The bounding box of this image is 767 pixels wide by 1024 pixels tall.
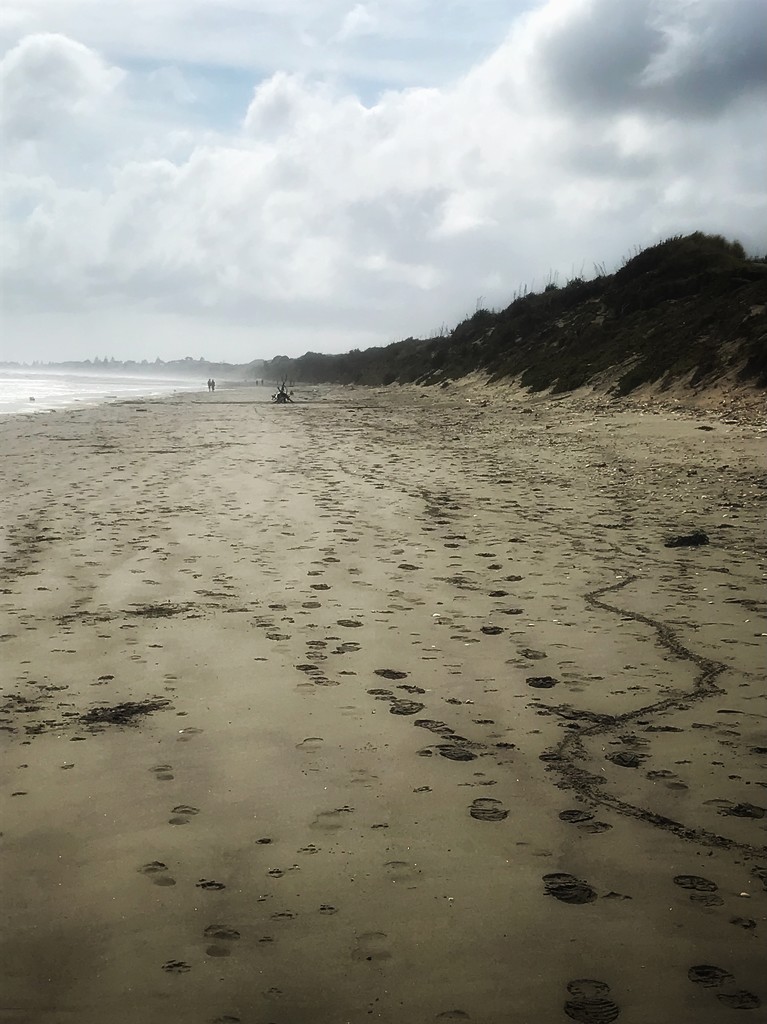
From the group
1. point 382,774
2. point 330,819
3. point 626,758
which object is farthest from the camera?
point 626,758

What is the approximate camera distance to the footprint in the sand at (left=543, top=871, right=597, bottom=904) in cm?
269

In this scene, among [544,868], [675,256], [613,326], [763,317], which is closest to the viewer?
[544,868]

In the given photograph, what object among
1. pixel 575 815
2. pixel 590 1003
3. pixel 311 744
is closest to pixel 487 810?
pixel 575 815

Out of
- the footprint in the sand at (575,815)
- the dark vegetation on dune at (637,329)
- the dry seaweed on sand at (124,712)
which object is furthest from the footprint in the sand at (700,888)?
the dark vegetation on dune at (637,329)

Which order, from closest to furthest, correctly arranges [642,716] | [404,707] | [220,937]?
1. [220,937]
2. [642,716]
3. [404,707]

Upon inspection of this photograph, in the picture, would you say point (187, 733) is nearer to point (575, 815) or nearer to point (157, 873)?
point (157, 873)

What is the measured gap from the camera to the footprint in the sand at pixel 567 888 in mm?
2691

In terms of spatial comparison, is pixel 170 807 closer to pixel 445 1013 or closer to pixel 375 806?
pixel 375 806

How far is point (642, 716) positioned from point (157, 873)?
7.75 ft

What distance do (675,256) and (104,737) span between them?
36.6 metres

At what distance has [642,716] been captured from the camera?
13.6 ft

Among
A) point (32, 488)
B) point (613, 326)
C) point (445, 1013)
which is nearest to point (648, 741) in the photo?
point (445, 1013)

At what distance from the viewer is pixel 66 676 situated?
4621 millimetres

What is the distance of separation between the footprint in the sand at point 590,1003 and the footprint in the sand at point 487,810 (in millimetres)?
877
